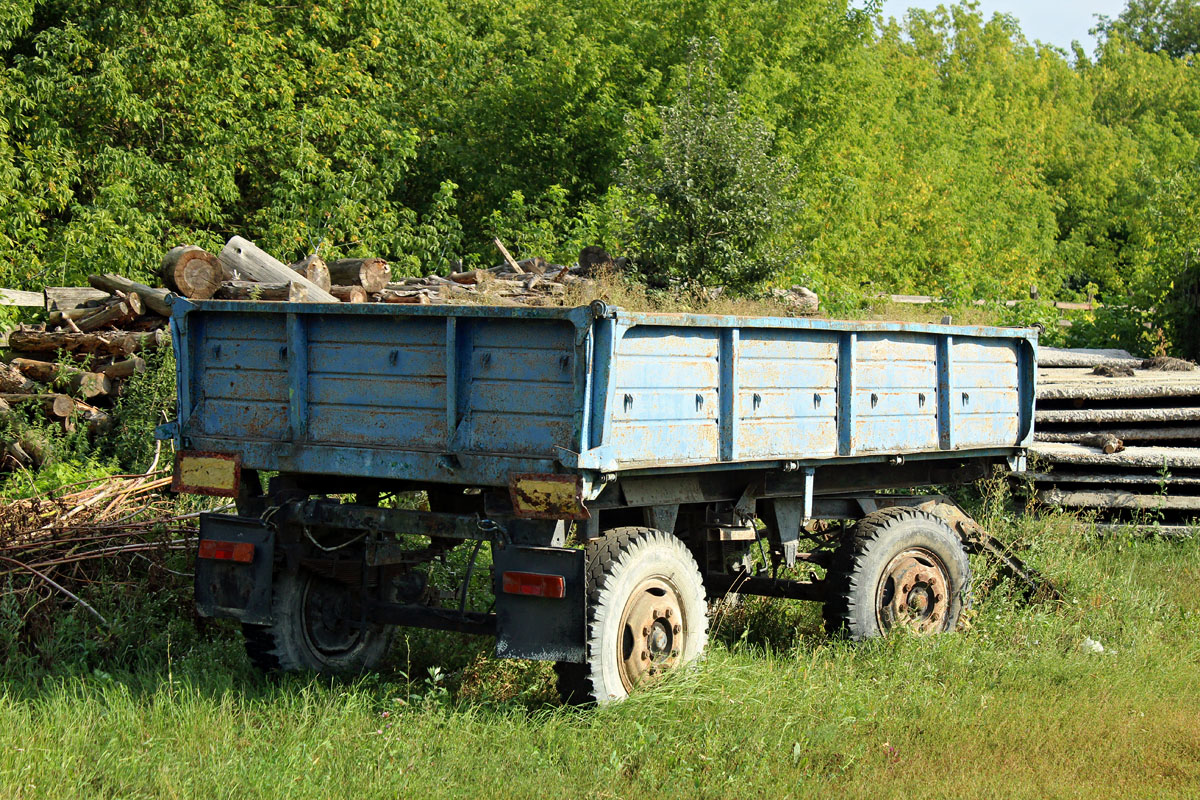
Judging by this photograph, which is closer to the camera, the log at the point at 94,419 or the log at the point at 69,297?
the log at the point at 94,419

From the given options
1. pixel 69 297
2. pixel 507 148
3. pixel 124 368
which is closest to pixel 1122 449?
pixel 124 368

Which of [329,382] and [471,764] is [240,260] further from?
[471,764]

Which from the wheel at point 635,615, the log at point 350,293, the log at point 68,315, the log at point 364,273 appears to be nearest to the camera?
the wheel at point 635,615

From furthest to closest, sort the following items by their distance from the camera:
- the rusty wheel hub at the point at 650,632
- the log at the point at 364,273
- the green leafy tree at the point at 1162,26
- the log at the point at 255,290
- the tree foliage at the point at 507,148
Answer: the green leafy tree at the point at 1162,26
the tree foliage at the point at 507,148
the log at the point at 364,273
the log at the point at 255,290
the rusty wheel hub at the point at 650,632

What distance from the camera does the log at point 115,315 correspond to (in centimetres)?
1155

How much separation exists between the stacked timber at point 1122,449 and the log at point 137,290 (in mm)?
7936

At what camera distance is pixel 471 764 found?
4.84 m

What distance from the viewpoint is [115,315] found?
11539 mm

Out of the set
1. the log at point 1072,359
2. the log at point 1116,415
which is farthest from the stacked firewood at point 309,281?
the log at point 1072,359

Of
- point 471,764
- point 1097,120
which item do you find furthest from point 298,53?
point 1097,120

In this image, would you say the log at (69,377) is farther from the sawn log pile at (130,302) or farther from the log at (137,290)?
the log at (137,290)

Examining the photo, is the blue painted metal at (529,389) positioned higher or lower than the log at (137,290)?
lower

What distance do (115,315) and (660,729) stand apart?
8224mm

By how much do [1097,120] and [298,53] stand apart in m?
43.6
